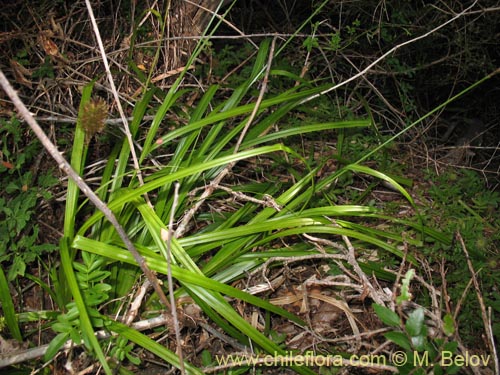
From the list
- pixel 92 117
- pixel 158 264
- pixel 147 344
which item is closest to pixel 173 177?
pixel 158 264

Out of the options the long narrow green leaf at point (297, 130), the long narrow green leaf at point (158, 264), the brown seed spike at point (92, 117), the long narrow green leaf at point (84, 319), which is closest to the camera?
the brown seed spike at point (92, 117)

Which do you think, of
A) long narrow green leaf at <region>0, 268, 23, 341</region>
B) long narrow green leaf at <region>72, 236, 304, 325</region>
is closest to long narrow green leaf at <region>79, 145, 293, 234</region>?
long narrow green leaf at <region>72, 236, 304, 325</region>

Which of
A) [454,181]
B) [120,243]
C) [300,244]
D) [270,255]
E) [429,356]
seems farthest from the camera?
[454,181]

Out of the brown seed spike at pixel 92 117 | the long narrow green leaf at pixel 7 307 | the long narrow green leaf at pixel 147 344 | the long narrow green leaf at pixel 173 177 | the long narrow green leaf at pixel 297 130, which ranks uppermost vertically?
the brown seed spike at pixel 92 117

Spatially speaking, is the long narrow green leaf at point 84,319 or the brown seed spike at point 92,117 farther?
the long narrow green leaf at point 84,319

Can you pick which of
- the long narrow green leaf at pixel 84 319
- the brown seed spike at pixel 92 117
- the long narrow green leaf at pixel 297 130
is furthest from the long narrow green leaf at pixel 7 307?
the long narrow green leaf at pixel 297 130

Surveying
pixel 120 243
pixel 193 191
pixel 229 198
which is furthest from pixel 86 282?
pixel 229 198

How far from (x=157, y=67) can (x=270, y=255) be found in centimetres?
125

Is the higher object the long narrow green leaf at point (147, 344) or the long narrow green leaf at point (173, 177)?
the long narrow green leaf at point (173, 177)

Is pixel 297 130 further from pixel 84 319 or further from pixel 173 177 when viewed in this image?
pixel 84 319

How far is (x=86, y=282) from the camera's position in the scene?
137 cm

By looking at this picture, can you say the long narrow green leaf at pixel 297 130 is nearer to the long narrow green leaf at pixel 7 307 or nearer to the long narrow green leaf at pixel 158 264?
the long narrow green leaf at pixel 158 264

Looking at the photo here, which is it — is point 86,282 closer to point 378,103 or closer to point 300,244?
point 300,244

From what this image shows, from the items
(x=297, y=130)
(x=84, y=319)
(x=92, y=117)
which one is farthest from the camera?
(x=297, y=130)
